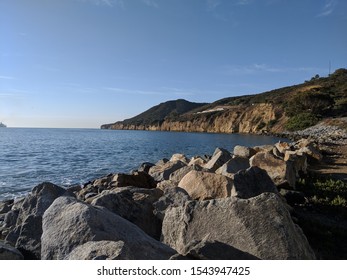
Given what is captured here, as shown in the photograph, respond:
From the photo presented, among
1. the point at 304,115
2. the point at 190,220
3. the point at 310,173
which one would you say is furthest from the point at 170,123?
the point at 190,220

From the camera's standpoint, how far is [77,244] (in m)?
4.75

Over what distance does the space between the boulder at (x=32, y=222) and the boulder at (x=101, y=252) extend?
1.98 metres

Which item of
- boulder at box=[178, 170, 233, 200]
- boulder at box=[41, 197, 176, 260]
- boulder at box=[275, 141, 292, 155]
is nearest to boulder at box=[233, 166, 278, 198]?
boulder at box=[178, 170, 233, 200]

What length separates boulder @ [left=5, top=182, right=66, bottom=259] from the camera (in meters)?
6.07

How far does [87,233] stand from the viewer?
479 centimetres

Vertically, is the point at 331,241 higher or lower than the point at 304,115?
lower

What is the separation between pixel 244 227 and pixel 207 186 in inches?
A: 141

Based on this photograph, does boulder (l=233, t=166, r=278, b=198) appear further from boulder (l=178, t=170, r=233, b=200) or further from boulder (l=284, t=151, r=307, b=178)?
boulder (l=284, t=151, r=307, b=178)

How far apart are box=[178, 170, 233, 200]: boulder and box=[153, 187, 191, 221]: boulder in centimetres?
55
